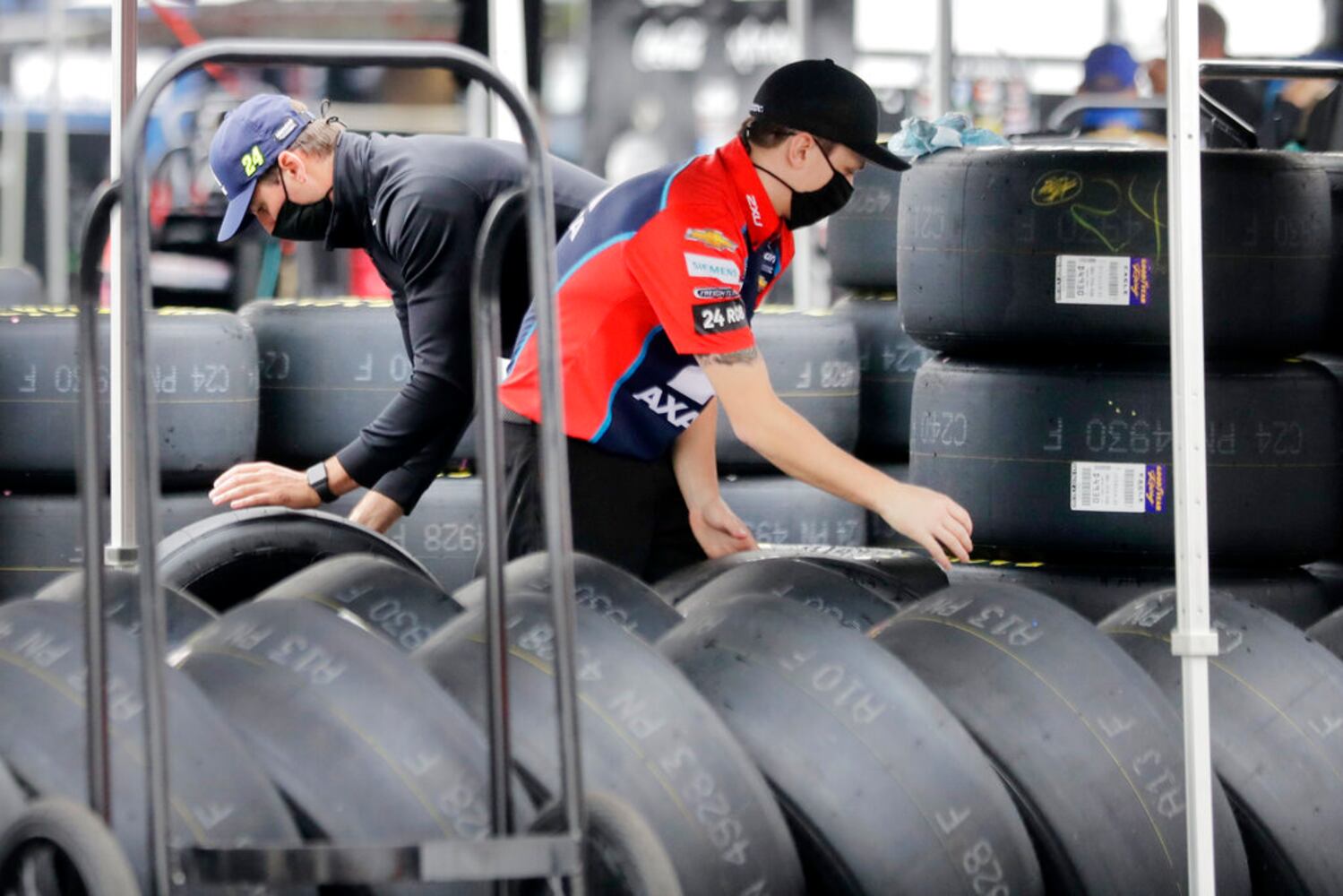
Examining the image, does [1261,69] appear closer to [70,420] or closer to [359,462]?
[359,462]

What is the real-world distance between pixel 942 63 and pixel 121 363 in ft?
8.48

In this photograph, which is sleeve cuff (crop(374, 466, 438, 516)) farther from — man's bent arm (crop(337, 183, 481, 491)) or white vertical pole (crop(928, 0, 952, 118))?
white vertical pole (crop(928, 0, 952, 118))

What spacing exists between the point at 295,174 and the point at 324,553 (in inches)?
26.2

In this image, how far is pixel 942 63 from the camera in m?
5.41

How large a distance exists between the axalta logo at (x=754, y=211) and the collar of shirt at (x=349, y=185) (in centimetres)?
71

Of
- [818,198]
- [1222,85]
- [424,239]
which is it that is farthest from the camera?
[1222,85]

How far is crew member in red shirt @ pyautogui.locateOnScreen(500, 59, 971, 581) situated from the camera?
3271 millimetres

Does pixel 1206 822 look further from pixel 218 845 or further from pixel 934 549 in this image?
pixel 218 845

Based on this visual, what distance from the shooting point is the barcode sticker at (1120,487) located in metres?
3.63

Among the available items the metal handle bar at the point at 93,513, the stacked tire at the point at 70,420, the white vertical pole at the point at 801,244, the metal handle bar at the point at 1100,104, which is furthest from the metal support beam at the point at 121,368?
the white vertical pole at the point at 801,244

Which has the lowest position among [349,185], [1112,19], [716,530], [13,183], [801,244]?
[716,530]

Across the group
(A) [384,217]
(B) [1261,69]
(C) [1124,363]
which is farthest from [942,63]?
(A) [384,217]

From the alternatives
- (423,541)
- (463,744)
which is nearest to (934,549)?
(463,744)

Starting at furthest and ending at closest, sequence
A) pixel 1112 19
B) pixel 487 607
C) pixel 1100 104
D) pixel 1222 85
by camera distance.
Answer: pixel 1112 19, pixel 1222 85, pixel 1100 104, pixel 487 607
